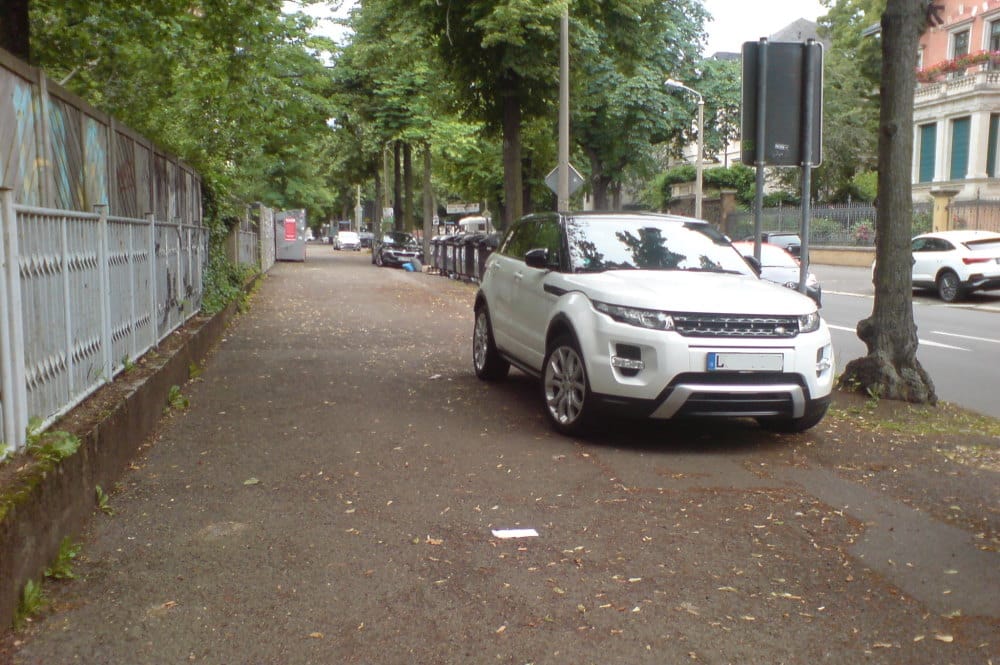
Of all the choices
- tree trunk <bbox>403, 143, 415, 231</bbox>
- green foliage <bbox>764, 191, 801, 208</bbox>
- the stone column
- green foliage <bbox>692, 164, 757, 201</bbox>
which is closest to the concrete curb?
the stone column

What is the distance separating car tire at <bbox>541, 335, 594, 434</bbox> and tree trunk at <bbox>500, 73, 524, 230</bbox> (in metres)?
11.4

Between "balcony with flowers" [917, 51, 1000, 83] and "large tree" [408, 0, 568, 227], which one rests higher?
"balcony with flowers" [917, 51, 1000, 83]

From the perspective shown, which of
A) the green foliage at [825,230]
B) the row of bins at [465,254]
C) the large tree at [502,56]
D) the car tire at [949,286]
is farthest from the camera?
the green foliage at [825,230]

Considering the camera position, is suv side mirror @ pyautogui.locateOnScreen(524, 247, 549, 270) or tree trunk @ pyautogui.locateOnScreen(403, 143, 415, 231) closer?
suv side mirror @ pyautogui.locateOnScreen(524, 247, 549, 270)

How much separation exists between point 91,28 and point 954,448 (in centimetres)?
1253

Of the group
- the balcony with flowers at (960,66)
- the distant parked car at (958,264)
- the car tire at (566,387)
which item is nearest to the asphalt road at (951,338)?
the distant parked car at (958,264)

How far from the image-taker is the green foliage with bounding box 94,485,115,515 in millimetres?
5359

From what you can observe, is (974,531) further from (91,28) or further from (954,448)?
(91,28)

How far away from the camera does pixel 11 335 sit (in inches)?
175

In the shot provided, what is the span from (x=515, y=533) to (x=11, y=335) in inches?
98.9

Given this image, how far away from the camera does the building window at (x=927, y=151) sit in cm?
4619

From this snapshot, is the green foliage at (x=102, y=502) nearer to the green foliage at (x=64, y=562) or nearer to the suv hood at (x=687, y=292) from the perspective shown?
the green foliage at (x=64, y=562)

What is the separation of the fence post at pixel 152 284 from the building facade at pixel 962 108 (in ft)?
125

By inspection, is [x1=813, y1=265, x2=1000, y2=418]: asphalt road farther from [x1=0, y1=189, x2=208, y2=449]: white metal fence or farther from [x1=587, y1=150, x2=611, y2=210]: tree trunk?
[x1=587, y1=150, x2=611, y2=210]: tree trunk
